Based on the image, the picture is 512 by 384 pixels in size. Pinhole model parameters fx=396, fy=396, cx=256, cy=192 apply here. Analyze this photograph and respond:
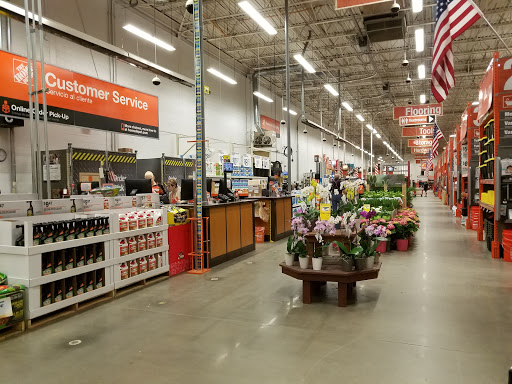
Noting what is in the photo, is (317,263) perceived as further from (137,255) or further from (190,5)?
(190,5)

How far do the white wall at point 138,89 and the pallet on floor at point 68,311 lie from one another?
4431 millimetres

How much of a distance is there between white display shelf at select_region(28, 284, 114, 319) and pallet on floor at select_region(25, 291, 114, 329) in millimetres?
68

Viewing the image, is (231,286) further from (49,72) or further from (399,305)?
(49,72)

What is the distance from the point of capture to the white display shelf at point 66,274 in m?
3.95

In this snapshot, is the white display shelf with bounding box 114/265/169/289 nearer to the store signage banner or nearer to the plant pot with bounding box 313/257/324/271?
the plant pot with bounding box 313/257/324/271

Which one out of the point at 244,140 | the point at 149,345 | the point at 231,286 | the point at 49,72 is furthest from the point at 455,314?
the point at 244,140

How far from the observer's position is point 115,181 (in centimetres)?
916

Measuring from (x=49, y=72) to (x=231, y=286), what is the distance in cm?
495

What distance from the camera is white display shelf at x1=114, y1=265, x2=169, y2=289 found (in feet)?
16.6

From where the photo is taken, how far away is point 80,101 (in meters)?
7.66

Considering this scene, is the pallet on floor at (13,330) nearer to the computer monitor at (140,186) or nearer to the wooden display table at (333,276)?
the wooden display table at (333,276)

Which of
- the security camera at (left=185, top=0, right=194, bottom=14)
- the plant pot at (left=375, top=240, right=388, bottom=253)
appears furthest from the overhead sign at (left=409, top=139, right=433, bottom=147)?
the security camera at (left=185, top=0, right=194, bottom=14)

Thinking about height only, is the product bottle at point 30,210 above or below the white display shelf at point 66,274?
above

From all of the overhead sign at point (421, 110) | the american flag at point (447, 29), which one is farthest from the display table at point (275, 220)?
the overhead sign at point (421, 110)
